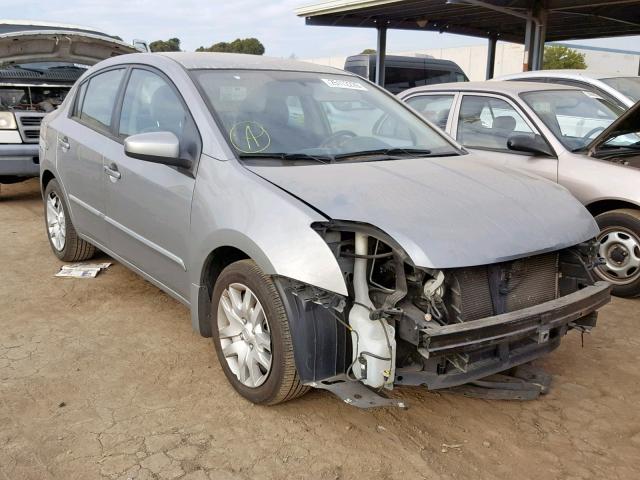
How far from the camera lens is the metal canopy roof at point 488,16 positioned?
1323 centimetres

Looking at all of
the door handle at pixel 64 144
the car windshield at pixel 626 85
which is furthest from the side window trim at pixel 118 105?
the car windshield at pixel 626 85

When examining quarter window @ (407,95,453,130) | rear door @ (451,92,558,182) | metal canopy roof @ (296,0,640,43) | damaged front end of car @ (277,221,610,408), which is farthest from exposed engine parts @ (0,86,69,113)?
metal canopy roof @ (296,0,640,43)

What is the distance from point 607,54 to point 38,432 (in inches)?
1452

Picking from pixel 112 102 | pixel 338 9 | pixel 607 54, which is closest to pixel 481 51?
pixel 607 54

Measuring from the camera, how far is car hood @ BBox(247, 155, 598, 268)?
254 cm

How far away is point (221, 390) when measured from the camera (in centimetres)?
326

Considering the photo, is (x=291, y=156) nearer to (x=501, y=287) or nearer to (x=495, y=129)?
(x=501, y=287)

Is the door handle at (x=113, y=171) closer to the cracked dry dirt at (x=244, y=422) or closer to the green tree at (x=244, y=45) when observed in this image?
the cracked dry dirt at (x=244, y=422)

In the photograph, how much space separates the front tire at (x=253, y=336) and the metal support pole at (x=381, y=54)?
13.4 m

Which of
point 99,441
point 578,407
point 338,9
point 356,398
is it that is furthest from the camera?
point 338,9

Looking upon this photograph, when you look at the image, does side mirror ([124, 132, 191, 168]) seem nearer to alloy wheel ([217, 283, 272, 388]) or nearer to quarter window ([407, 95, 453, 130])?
alloy wheel ([217, 283, 272, 388])

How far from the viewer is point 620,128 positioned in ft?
16.3

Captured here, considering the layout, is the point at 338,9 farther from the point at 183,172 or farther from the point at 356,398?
the point at 356,398

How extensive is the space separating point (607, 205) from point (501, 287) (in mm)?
2677
